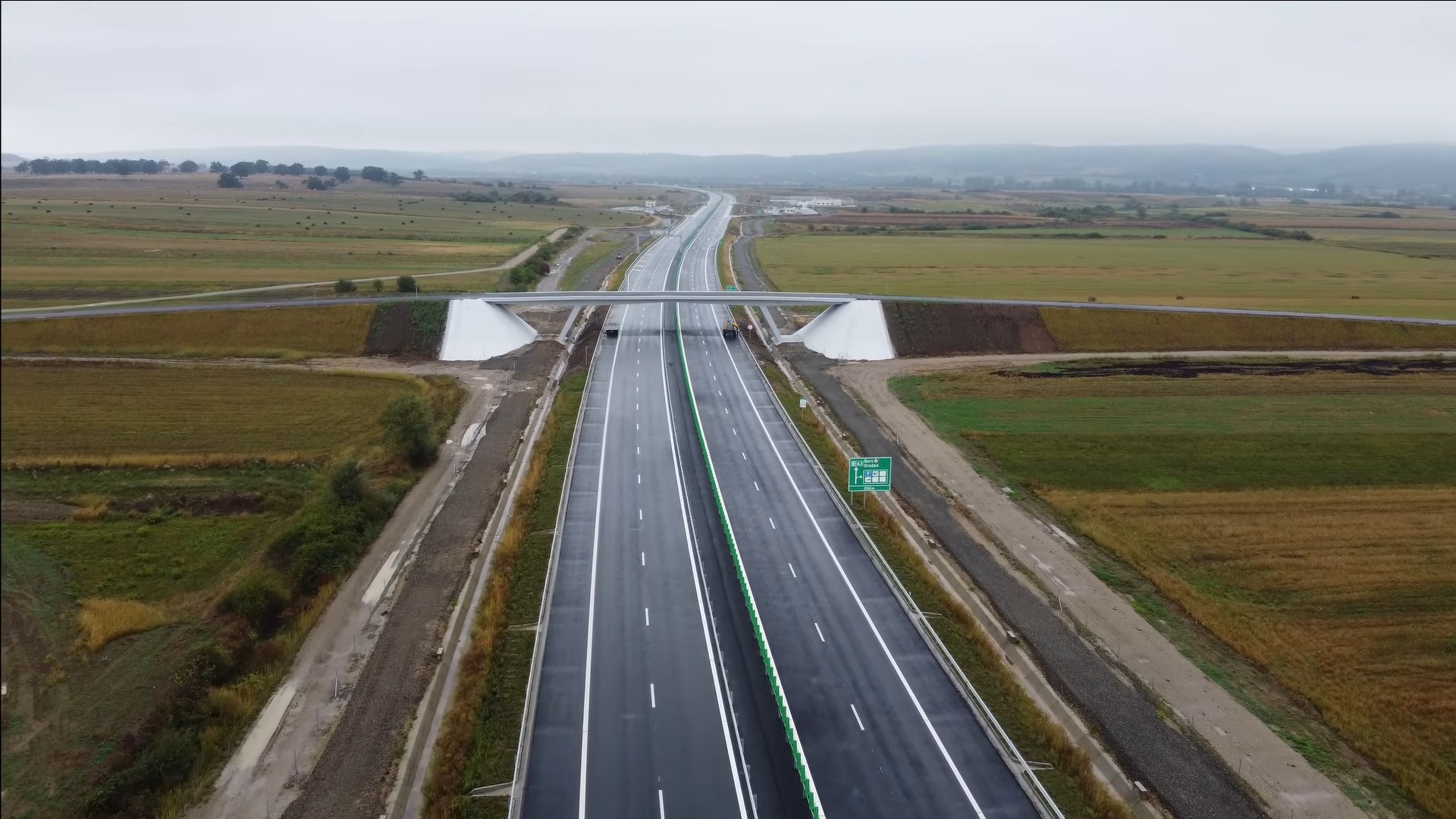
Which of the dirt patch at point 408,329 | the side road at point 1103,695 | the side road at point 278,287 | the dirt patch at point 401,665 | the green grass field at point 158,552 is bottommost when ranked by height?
the side road at point 1103,695

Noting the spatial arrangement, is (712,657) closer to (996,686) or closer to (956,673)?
(956,673)

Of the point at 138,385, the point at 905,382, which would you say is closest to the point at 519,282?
the point at 138,385

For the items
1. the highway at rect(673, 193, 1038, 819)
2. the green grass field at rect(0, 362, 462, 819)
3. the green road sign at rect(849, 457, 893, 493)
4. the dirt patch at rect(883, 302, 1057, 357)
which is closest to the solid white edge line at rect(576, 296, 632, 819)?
the highway at rect(673, 193, 1038, 819)

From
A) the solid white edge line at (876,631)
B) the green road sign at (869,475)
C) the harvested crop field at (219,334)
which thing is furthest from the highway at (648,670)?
the harvested crop field at (219,334)

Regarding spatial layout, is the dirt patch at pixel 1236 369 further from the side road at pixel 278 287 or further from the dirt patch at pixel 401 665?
the side road at pixel 278 287

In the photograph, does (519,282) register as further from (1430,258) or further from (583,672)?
(1430,258)

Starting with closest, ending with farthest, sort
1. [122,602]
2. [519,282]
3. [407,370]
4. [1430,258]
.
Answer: [122,602] < [407,370] < [519,282] < [1430,258]

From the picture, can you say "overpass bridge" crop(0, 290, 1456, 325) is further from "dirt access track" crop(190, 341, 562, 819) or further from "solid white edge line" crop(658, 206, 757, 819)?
"dirt access track" crop(190, 341, 562, 819)
